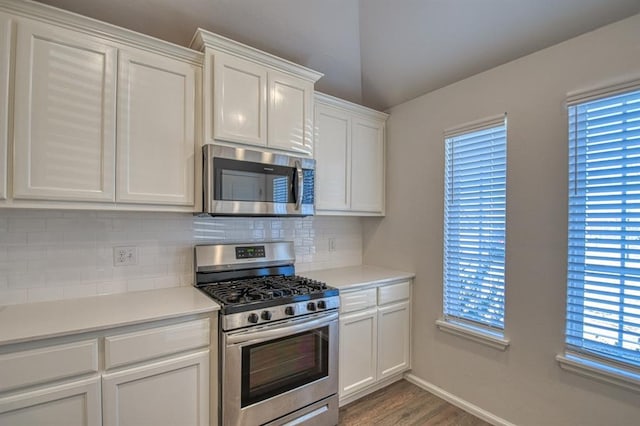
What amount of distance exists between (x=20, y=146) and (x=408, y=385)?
125 inches

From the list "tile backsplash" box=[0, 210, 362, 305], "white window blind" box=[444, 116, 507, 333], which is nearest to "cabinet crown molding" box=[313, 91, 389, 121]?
"white window blind" box=[444, 116, 507, 333]

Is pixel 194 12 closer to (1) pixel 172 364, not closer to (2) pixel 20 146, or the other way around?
(2) pixel 20 146

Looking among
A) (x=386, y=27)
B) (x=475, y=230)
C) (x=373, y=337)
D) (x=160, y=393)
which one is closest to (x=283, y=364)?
(x=160, y=393)

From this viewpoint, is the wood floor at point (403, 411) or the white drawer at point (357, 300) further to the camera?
the white drawer at point (357, 300)

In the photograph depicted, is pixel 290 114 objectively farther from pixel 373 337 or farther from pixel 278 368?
pixel 373 337

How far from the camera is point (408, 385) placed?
2715 millimetres

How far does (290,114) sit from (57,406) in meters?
2.06

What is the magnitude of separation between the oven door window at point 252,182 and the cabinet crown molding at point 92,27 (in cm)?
70

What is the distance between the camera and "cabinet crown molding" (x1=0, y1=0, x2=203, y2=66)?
1491 millimetres

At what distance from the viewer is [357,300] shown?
238 centimetres

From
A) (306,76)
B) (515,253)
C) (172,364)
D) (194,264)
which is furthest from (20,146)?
(515,253)

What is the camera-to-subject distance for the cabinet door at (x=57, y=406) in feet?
4.23

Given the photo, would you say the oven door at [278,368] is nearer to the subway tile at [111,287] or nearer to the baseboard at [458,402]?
the subway tile at [111,287]

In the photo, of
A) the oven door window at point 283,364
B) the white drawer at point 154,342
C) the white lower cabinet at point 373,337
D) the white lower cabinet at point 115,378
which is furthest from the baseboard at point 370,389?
the white drawer at point 154,342
